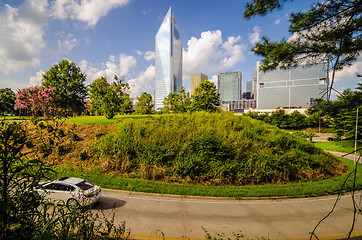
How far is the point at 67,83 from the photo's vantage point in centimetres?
3262

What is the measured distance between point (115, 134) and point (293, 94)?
158038 mm

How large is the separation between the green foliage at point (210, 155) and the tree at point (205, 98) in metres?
13.6

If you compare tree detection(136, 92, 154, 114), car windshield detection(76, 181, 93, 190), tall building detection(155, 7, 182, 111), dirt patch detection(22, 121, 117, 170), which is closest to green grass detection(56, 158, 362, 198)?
car windshield detection(76, 181, 93, 190)

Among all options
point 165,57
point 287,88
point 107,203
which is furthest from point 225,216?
point 165,57

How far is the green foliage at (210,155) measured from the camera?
12.3 meters

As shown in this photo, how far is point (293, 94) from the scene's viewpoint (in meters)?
135

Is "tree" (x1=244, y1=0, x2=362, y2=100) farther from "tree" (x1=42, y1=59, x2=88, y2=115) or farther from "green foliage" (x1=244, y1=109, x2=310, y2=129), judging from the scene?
"green foliage" (x1=244, y1=109, x2=310, y2=129)

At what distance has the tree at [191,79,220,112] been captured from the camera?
30.5 m

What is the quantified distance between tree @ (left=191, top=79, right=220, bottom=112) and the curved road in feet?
72.0

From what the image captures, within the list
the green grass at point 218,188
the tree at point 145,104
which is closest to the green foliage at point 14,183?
the green grass at point 218,188

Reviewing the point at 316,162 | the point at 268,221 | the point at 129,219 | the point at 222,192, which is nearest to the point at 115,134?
the point at 129,219

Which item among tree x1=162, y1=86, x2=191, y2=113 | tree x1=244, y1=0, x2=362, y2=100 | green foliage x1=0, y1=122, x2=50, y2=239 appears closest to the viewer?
green foliage x1=0, y1=122, x2=50, y2=239

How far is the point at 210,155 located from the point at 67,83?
33654 mm

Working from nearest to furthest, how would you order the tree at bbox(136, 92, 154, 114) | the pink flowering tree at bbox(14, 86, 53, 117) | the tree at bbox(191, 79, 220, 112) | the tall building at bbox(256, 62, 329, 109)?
the pink flowering tree at bbox(14, 86, 53, 117) < the tree at bbox(191, 79, 220, 112) < the tree at bbox(136, 92, 154, 114) < the tall building at bbox(256, 62, 329, 109)
